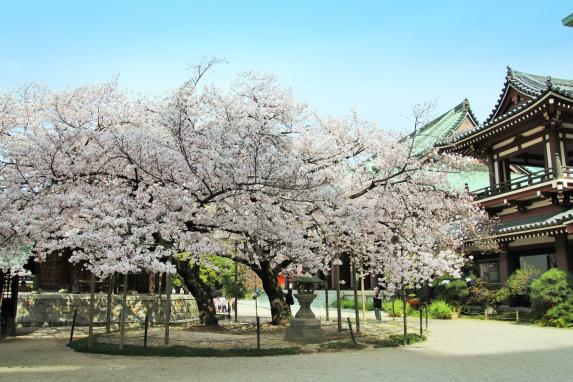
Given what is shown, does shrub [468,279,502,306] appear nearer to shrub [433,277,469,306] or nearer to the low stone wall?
shrub [433,277,469,306]

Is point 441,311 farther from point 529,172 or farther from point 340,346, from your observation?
point 340,346

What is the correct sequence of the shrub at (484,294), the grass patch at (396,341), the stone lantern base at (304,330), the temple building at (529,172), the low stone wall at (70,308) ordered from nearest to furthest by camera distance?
the grass patch at (396,341)
the stone lantern base at (304,330)
the low stone wall at (70,308)
the temple building at (529,172)
the shrub at (484,294)

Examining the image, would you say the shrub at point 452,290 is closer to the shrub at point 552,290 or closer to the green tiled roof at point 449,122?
the shrub at point 552,290

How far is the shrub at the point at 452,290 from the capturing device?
1036 inches

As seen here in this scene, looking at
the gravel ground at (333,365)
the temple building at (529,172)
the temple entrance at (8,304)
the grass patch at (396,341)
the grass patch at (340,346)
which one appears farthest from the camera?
the temple building at (529,172)

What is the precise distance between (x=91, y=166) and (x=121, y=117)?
2.82 metres

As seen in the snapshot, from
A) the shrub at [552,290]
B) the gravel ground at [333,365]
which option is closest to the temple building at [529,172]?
the shrub at [552,290]

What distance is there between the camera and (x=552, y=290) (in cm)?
2022

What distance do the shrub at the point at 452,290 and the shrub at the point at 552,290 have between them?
519 centimetres

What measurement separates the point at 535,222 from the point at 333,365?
16.4m

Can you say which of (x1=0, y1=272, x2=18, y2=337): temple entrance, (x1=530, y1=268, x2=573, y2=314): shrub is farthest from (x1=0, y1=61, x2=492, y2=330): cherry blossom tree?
(x1=530, y1=268, x2=573, y2=314): shrub

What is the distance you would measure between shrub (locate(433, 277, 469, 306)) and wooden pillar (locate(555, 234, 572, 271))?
526 cm

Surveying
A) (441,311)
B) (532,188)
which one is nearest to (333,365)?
(441,311)

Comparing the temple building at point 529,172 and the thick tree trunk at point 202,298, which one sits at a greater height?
the temple building at point 529,172
